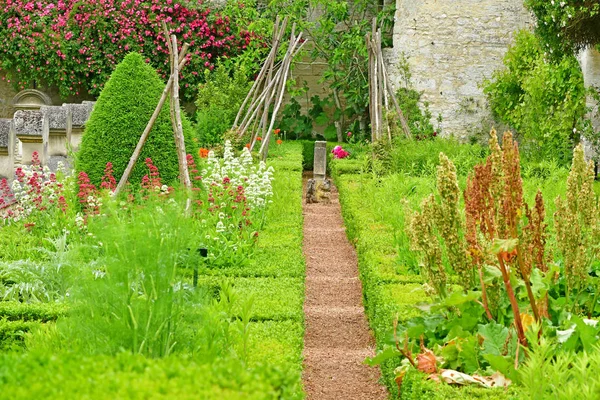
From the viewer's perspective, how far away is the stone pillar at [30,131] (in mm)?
8398

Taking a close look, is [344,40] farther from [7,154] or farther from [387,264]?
[387,264]

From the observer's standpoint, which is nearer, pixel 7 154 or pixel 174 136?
pixel 174 136

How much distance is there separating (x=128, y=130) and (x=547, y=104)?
5663 mm

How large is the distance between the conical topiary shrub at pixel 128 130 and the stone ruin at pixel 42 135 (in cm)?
81

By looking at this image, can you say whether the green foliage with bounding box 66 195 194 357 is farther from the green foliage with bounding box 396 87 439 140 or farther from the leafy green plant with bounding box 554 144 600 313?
the green foliage with bounding box 396 87 439 140

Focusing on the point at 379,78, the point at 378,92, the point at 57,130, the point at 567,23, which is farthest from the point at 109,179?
the point at 378,92

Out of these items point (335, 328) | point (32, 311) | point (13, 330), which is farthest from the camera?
point (335, 328)

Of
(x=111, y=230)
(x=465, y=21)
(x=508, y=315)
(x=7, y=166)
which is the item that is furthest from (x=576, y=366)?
(x=465, y=21)

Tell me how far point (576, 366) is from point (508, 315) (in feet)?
3.27

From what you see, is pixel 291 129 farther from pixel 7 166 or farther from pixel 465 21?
pixel 7 166

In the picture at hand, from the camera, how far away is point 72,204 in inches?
286

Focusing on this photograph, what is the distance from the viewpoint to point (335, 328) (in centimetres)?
602

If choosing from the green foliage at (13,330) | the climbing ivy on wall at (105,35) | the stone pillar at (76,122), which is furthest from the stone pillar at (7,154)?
the climbing ivy on wall at (105,35)

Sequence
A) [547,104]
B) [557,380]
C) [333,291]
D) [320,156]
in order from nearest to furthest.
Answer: [557,380] → [333,291] → [547,104] → [320,156]
